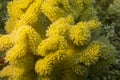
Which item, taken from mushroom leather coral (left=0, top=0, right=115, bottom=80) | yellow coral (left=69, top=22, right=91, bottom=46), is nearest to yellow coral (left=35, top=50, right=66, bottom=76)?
mushroom leather coral (left=0, top=0, right=115, bottom=80)

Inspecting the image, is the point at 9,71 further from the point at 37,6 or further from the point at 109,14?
the point at 109,14

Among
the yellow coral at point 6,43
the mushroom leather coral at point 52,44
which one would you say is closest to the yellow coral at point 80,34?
the mushroom leather coral at point 52,44

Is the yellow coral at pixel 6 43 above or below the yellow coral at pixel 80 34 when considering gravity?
below

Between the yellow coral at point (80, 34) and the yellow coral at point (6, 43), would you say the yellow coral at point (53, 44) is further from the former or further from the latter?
the yellow coral at point (6, 43)

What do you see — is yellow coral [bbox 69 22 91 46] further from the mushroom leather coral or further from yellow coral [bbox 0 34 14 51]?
yellow coral [bbox 0 34 14 51]

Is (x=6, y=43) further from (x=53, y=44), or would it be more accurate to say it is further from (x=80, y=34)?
(x=80, y=34)

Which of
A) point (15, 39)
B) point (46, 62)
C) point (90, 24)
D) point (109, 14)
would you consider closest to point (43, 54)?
point (46, 62)

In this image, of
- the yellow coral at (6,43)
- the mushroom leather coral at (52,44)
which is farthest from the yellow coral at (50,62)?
the yellow coral at (6,43)

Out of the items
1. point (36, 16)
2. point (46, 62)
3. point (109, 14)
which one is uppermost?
point (36, 16)

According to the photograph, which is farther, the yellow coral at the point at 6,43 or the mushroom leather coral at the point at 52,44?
the yellow coral at the point at 6,43
